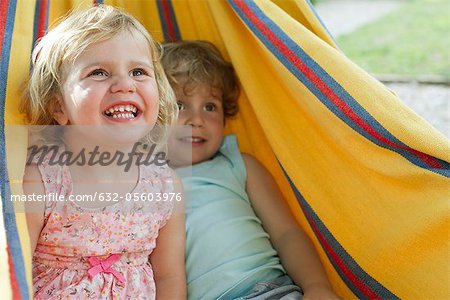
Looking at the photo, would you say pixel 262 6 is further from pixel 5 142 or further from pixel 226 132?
pixel 5 142

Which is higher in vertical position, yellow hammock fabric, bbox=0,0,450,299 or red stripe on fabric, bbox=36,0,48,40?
red stripe on fabric, bbox=36,0,48,40

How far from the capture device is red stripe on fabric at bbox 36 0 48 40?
1.45 metres

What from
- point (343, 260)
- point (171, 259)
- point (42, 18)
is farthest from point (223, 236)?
point (42, 18)

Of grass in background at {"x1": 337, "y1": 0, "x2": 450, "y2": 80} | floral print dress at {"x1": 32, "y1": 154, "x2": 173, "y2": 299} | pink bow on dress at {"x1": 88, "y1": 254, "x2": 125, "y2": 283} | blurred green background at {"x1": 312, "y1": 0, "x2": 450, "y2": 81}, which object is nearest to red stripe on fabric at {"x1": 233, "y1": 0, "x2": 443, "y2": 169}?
floral print dress at {"x1": 32, "y1": 154, "x2": 173, "y2": 299}

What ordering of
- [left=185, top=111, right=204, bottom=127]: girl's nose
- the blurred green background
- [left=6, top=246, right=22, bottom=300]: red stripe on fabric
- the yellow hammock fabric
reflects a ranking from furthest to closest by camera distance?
the blurred green background → [left=185, top=111, right=204, bottom=127]: girl's nose → the yellow hammock fabric → [left=6, top=246, right=22, bottom=300]: red stripe on fabric

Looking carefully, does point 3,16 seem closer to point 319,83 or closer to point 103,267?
point 103,267

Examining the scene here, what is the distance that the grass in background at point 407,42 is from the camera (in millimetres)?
3814

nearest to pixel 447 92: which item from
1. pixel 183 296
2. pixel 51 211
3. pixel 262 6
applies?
pixel 262 6

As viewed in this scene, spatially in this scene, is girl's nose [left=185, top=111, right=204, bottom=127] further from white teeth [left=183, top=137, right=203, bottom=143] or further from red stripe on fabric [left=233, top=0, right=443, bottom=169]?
red stripe on fabric [left=233, top=0, right=443, bottom=169]

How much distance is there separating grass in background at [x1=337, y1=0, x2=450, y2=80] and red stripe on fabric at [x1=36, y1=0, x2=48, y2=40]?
8.48 feet

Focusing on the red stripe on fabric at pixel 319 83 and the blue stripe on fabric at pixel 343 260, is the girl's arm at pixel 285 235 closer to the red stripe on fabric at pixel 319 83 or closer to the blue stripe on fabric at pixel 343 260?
the blue stripe on fabric at pixel 343 260

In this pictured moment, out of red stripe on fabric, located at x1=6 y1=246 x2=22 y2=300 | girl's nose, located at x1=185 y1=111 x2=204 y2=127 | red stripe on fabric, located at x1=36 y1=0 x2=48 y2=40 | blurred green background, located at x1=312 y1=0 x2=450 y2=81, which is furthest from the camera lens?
blurred green background, located at x1=312 y1=0 x2=450 y2=81

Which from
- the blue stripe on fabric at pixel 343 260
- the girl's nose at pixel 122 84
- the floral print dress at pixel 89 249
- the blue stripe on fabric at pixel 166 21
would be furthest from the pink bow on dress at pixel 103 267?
the blue stripe on fabric at pixel 166 21

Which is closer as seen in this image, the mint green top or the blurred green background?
the mint green top
